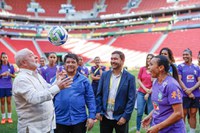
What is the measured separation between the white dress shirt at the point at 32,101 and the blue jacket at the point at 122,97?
41.0 inches

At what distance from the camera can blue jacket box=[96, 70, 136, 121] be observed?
3.73 m

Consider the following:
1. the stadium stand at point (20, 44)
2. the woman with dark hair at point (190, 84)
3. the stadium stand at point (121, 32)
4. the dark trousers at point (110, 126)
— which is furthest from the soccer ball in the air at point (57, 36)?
the stadium stand at point (20, 44)

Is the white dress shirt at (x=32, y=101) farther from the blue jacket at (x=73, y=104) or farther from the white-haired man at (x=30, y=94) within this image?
the blue jacket at (x=73, y=104)

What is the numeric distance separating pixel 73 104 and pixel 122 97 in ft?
2.71

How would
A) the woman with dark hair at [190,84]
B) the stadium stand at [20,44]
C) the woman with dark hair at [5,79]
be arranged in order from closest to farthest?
the woman with dark hair at [190,84]
the woman with dark hair at [5,79]
the stadium stand at [20,44]

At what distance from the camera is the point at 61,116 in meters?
3.53

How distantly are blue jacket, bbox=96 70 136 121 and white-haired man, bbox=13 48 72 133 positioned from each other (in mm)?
999

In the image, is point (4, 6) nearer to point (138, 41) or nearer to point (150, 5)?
point (138, 41)

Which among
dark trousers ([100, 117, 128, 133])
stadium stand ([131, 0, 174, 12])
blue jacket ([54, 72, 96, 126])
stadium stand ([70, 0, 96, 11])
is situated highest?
stadium stand ([70, 0, 96, 11])

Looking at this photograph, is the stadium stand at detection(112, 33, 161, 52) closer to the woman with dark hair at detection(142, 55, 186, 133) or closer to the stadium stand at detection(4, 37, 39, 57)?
the stadium stand at detection(4, 37, 39, 57)

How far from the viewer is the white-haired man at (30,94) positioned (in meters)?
2.80

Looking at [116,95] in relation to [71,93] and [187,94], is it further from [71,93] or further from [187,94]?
[187,94]

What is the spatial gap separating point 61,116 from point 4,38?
3963cm

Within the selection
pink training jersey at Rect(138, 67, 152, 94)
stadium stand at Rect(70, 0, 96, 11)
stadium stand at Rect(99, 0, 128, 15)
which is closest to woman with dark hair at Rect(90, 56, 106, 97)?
pink training jersey at Rect(138, 67, 152, 94)
